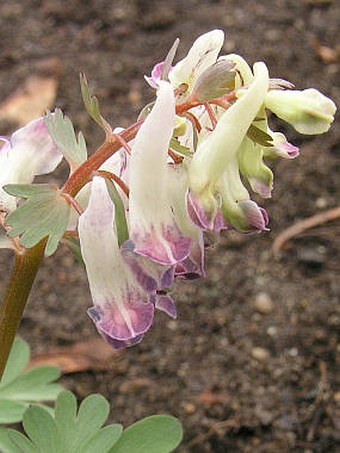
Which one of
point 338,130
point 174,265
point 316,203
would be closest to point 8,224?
point 174,265

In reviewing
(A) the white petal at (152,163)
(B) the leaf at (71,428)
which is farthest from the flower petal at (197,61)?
(B) the leaf at (71,428)

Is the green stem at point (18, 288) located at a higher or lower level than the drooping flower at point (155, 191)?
lower

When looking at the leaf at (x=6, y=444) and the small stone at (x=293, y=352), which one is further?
the small stone at (x=293, y=352)

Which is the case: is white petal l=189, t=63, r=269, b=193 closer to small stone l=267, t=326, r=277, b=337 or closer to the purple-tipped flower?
the purple-tipped flower

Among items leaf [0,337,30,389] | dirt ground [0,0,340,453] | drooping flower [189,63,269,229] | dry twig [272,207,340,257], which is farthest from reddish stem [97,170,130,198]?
dry twig [272,207,340,257]

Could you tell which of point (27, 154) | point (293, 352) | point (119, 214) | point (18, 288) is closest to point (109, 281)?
point (119, 214)

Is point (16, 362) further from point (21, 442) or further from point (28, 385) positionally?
point (21, 442)

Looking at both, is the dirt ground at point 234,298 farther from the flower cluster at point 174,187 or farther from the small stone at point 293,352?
the flower cluster at point 174,187
